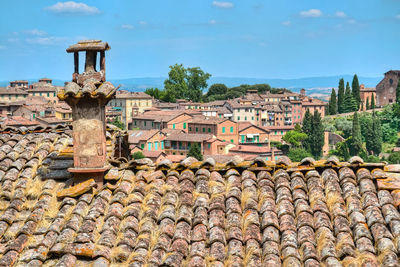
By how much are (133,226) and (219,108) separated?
109 meters

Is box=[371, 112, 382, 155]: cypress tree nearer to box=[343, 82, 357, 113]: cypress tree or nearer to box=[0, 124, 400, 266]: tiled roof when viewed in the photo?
box=[343, 82, 357, 113]: cypress tree

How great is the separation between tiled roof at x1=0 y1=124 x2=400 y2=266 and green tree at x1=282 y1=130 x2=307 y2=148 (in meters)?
88.7

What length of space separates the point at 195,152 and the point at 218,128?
16.2 metres

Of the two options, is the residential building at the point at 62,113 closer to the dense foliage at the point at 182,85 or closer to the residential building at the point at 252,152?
the residential building at the point at 252,152

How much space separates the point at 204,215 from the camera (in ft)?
20.6

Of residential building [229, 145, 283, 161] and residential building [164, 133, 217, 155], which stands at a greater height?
residential building [164, 133, 217, 155]

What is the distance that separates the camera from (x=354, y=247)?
5535mm

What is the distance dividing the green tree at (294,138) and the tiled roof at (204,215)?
88.7 metres

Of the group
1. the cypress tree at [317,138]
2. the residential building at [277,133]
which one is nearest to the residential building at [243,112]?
the residential building at [277,133]

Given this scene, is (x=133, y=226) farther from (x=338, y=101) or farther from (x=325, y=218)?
(x=338, y=101)

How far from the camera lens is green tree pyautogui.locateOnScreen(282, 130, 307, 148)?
311ft

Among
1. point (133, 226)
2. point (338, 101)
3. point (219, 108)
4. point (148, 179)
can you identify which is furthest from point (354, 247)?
point (338, 101)

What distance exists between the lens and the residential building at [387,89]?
5689 inches

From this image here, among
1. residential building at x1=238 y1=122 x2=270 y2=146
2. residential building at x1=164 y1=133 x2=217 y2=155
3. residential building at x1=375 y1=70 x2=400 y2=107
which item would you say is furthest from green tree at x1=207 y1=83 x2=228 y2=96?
residential building at x1=164 y1=133 x2=217 y2=155
